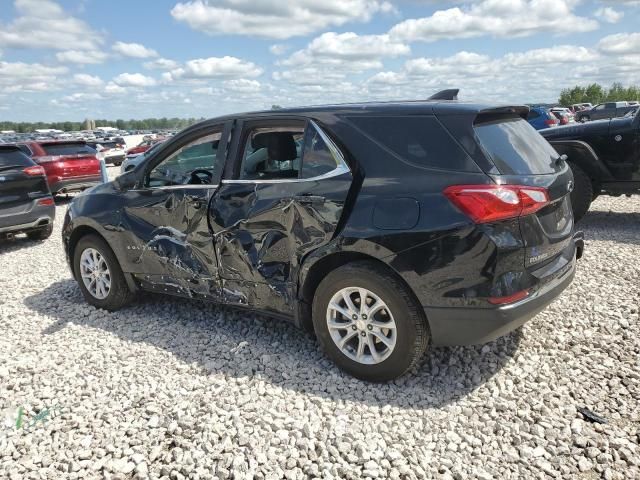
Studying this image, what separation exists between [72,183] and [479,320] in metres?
12.0

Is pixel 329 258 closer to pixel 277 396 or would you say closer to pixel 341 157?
pixel 341 157

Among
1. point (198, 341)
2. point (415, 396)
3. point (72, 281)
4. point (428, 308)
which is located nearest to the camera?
point (428, 308)

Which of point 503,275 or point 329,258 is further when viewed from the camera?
point 329,258

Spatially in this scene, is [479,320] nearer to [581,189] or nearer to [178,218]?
[178,218]

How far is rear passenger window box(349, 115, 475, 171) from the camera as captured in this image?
2961 millimetres

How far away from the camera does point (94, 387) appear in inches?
138

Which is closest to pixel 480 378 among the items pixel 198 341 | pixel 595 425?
pixel 595 425

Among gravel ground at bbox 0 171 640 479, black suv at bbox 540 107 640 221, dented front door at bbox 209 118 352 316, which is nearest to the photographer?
gravel ground at bbox 0 171 640 479

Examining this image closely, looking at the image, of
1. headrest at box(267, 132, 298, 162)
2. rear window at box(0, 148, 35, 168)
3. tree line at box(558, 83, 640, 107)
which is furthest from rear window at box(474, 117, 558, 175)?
tree line at box(558, 83, 640, 107)

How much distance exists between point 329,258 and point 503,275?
1068 millimetres

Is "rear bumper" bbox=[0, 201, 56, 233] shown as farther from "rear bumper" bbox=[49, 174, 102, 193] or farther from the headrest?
the headrest

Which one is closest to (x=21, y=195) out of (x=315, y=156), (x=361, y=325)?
(x=315, y=156)

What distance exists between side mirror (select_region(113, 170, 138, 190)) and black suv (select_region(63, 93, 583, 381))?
334 mm

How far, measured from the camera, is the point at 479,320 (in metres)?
2.90
